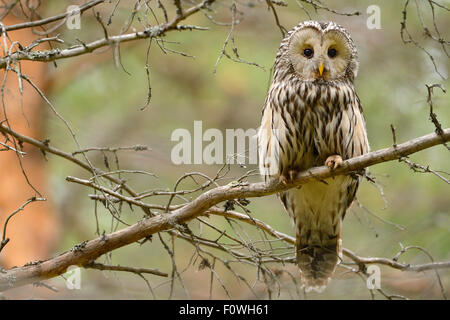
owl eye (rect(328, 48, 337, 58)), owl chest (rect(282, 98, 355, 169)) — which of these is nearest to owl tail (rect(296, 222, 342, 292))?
owl chest (rect(282, 98, 355, 169))

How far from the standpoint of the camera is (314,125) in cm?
349

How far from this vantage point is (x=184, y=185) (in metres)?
8.45

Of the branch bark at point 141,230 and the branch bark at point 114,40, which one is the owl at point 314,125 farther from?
the branch bark at point 114,40

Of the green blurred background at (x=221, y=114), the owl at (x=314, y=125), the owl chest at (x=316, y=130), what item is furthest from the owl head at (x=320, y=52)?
the green blurred background at (x=221, y=114)

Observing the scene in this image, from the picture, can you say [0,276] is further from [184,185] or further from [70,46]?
[184,185]

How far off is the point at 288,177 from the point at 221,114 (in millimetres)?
5741

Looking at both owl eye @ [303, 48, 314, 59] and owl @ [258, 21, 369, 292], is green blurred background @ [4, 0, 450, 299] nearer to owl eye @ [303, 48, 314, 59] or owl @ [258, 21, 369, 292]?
owl @ [258, 21, 369, 292]

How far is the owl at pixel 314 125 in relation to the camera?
350 centimetres

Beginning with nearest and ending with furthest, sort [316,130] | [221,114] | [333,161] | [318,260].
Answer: [333,161]
[316,130]
[318,260]
[221,114]

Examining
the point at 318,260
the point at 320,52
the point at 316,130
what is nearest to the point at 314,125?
the point at 316,130

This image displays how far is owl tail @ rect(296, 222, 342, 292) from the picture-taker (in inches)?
157

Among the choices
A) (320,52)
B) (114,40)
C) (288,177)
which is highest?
(320,52)

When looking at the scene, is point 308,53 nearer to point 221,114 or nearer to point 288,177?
point 288,177

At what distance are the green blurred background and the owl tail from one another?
6.02 ft
